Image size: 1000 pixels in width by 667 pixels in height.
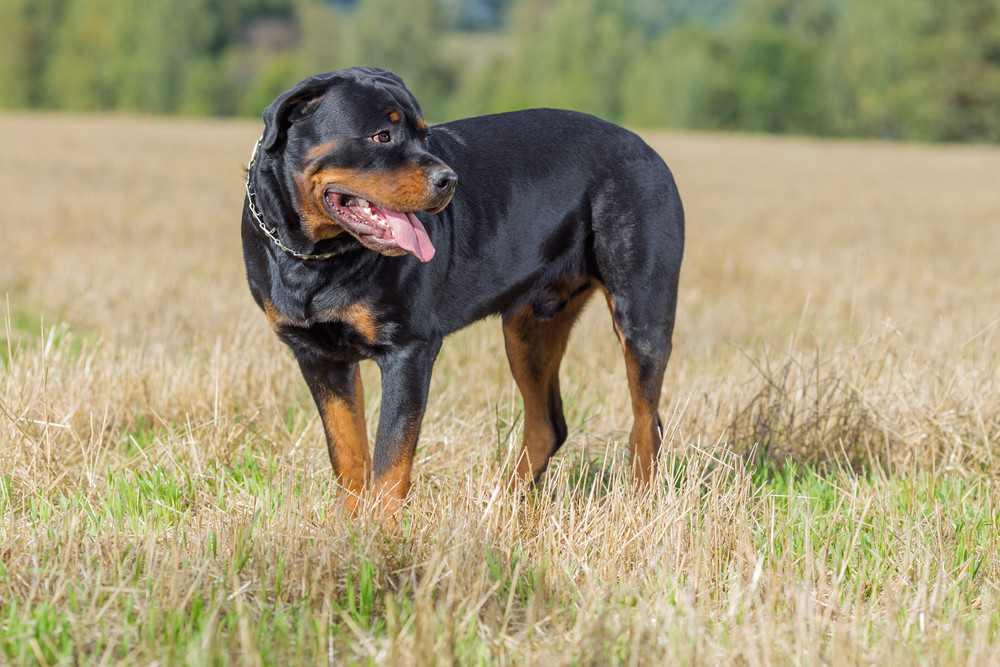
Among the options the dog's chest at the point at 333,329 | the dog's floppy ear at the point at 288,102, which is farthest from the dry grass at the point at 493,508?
the dog's floppy ear at the point at 288,102

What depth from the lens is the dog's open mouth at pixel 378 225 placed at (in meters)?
2.91

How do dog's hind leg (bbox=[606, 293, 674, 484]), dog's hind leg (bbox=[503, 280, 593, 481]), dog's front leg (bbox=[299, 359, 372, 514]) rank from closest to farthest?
1. dog's front leg (bbox=[299, 359, 372, 514])
2. dog's hind leg (bbox=[606, 293, 674, 484])
3. dog's hind leg (bbox=[503, 280, 593, 481])

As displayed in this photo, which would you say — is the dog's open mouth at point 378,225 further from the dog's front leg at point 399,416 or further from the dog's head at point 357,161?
the dog's front leg at point 399,416

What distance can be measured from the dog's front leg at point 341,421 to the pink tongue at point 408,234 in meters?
0.61

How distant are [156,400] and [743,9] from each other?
7480 cm

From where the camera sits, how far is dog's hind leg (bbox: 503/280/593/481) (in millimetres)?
3879

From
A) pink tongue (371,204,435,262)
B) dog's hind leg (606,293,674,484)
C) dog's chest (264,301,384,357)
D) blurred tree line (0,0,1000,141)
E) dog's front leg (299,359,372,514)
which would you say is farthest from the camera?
blurred tree line (0,0,1000,141)

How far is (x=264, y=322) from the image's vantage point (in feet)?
17.0

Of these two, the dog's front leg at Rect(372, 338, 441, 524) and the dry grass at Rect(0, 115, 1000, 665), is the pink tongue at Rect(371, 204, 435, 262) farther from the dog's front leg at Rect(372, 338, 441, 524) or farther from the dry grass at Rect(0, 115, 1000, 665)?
the dry grass at Rect(0, 115, 1000, 665)

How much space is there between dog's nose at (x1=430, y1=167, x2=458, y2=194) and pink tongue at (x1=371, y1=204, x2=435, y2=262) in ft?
0.63

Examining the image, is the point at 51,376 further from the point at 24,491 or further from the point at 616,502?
the point at 616,502

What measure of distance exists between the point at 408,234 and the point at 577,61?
6661cm

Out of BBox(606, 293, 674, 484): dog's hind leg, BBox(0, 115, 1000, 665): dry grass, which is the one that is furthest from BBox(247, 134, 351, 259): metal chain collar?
BBox(606, 293, 674, 484): dog's hind leg

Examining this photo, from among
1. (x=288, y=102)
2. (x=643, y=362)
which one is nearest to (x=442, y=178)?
(x=288, y=102)
